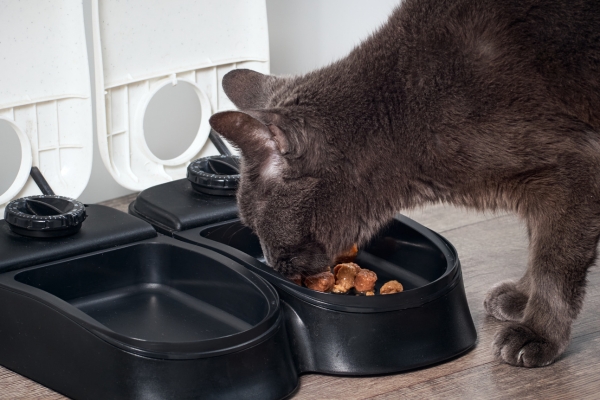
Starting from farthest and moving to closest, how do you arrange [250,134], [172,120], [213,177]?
[172,120] → [213,177] → [250,134]

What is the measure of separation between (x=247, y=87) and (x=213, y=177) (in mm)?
346

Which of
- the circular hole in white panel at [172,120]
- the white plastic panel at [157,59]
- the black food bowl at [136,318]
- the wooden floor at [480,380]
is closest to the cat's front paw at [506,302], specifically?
the wooden floor at [480,380]

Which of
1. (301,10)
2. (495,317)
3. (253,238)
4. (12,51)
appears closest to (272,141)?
(253,238)

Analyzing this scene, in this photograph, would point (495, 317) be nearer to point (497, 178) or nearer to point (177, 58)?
point (497, 178)

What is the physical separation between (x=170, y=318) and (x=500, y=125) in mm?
744

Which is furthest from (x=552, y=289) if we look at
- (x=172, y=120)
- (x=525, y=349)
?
(x=172, y=120)

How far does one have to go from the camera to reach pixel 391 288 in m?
1.71

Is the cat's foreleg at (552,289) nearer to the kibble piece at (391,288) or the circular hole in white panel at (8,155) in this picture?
the kibble piece at (391,288)

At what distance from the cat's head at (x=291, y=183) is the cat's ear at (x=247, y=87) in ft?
0.10

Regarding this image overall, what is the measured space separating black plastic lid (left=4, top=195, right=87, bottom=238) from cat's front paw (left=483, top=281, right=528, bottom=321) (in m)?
0.89

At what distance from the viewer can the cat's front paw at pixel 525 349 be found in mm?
1591

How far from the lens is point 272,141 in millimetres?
1457

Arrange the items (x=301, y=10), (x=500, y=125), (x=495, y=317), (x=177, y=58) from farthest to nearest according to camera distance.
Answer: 1. (x=301, y=10)
2. (x=177, y=58)
3. (x=495, y=317)
4. (x=500, y=125)

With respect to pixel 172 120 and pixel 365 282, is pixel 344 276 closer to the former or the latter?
pixel 365 282
